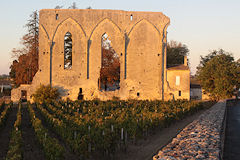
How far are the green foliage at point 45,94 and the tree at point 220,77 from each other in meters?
17.5

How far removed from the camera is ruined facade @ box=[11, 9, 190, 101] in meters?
26.4

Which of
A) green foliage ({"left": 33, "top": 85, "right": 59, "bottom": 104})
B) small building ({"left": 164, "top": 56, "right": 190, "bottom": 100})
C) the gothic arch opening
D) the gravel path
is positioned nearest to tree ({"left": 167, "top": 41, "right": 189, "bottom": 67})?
the gothic arch opening

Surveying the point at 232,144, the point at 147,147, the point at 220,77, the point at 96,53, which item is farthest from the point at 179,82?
the point at 232,144

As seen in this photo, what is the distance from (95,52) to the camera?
2661cm

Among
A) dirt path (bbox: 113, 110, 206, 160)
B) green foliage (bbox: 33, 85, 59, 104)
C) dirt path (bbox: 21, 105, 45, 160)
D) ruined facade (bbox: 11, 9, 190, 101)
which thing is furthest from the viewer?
ruined facade (bbox: 11, 9, 190, 101)

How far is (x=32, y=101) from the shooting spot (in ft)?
86.7

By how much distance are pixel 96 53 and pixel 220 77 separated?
566 inches

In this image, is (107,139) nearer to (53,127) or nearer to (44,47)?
(53,127)

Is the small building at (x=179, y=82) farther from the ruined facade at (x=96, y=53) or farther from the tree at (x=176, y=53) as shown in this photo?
the tree at (x=176, y=53)

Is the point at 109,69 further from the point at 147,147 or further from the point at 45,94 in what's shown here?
the point at 147,147

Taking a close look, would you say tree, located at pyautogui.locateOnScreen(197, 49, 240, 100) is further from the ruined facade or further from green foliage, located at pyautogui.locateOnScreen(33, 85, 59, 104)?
green foliage, located at pyautogui.locateOnScreen(33, 85, 59, 104)

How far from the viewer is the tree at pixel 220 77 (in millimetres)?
28469

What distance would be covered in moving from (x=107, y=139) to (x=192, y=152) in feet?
13.9

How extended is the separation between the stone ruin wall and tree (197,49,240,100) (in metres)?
6.63
